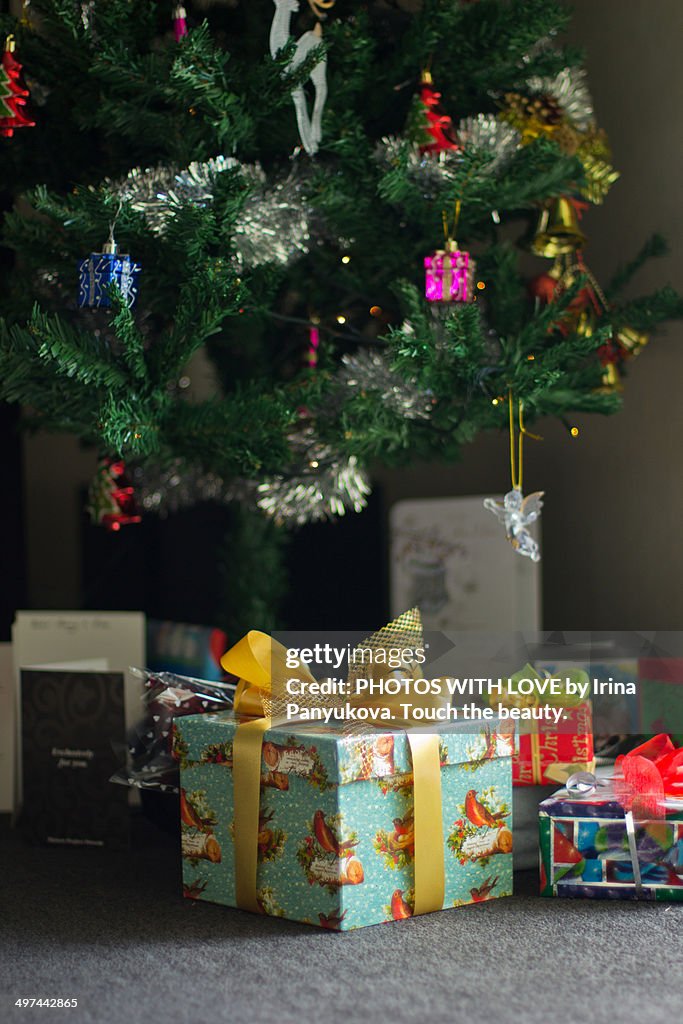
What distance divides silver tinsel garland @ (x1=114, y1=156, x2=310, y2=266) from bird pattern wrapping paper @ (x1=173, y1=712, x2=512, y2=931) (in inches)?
19.6

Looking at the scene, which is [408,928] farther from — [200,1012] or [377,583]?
[377,583]

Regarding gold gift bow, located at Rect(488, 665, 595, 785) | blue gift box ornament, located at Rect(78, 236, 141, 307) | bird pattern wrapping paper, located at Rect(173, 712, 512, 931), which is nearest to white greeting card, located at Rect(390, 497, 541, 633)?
gold gift bow, located at Rect(488, 665, 595, 785)

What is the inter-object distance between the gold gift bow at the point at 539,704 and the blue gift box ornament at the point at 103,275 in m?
0.55

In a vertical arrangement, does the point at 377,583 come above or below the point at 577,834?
above

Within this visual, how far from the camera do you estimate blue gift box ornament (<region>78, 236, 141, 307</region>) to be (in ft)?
3.66

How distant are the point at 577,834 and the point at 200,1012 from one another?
0.41m

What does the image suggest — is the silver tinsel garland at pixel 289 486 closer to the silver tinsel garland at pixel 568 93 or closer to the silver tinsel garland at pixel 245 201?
the silver tinsel garland at pixel 245 201

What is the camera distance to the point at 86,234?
3.91ft

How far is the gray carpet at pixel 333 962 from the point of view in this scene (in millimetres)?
844

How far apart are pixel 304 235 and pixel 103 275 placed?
0.26 metres

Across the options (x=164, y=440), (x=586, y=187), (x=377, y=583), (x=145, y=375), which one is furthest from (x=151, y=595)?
(x=586, y=187)

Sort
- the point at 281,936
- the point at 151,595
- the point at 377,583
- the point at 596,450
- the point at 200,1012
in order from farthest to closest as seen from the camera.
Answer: the point at 151,595 < the point at 377,583 < the point at 596,450 < the point at 281,936 < the point at 200,1012

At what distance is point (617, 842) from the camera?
3.56 feet

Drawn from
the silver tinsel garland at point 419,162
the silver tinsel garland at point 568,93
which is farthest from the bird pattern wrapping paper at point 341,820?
the silver tinsel garland at point 568,93
